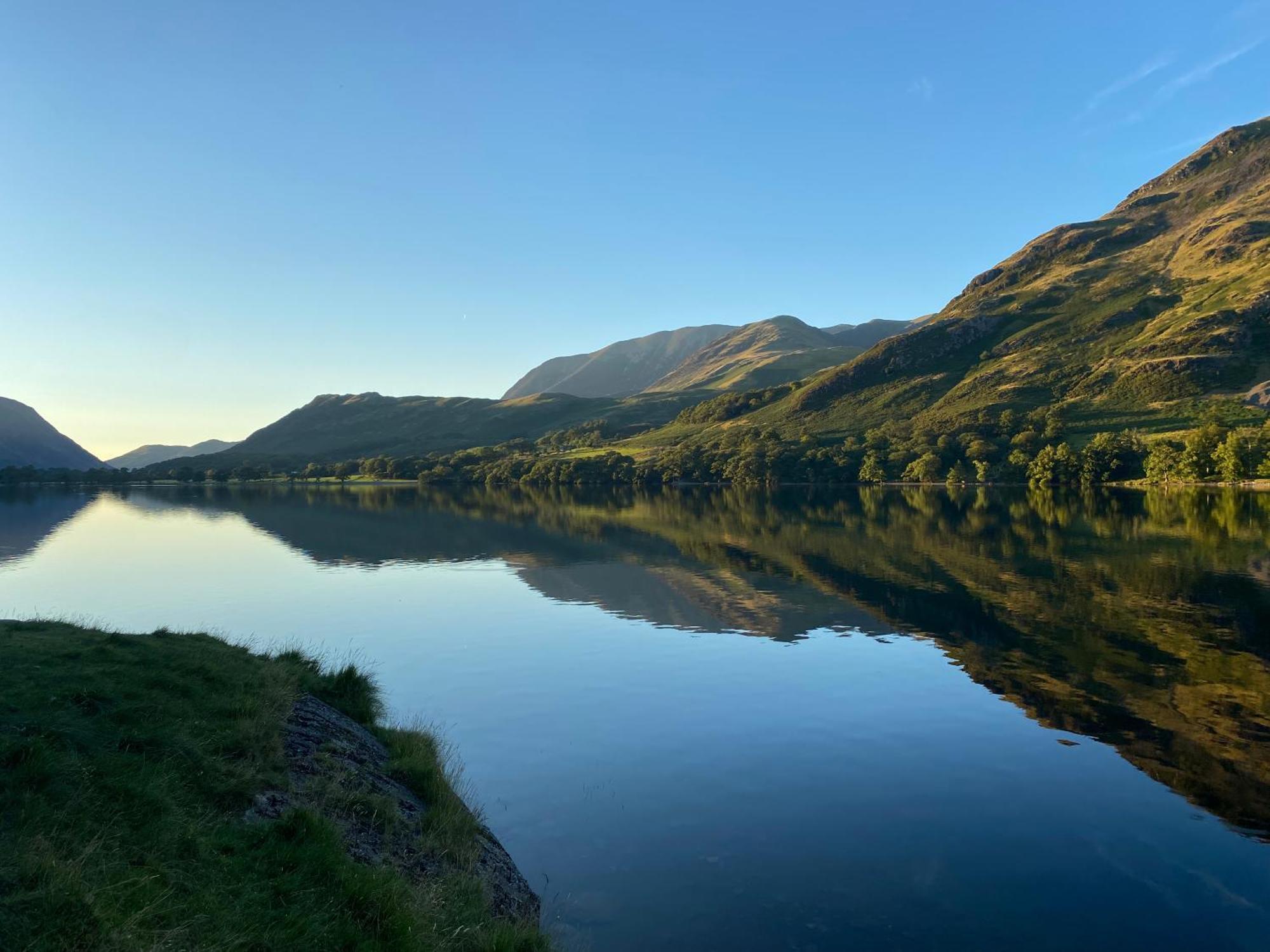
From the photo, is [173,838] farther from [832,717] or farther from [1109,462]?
[1109,462]

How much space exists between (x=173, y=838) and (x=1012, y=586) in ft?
180

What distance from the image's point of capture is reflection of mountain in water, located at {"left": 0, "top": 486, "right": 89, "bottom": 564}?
84875 mm

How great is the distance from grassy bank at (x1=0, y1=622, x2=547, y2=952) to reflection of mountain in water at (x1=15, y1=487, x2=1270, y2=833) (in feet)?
66.3

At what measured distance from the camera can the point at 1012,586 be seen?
5422 cm

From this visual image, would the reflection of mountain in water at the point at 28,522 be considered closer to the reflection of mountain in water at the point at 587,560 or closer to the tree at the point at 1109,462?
the reflection of mountain in water at the point at 587,560

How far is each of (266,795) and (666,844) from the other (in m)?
9.32

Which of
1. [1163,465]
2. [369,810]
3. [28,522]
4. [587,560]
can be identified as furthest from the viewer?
[1163,465]

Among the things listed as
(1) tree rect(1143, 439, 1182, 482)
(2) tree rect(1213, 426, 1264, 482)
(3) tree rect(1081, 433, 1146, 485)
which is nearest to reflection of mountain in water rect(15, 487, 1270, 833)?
(2) tree rect(1213, 426, 1264, 482)

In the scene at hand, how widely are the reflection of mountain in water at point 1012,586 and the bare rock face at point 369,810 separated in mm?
18523

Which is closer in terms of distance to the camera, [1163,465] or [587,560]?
Answer: [587,560]

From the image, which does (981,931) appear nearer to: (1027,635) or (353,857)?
(353,857)

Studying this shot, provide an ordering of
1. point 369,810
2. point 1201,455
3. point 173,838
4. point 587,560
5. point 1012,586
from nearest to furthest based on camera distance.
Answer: point 173,838 → point 369,810 → point 1012,586 → point 587,560 → point 1201,455

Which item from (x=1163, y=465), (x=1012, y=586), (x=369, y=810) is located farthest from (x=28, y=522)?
(x=1163, y=465)

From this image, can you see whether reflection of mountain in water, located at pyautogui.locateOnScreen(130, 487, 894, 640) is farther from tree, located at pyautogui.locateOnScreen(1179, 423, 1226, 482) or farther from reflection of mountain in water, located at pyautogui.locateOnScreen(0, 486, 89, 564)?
tree, located at pyautogui.locateOnScreen(1179, 423, 1226, 482)
